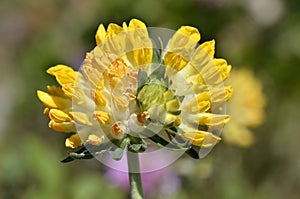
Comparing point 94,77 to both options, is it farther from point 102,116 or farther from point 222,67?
point 222,67

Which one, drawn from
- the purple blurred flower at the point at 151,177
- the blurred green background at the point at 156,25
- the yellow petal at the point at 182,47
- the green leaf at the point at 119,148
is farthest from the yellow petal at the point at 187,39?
the blurred green background at the point at 156,25

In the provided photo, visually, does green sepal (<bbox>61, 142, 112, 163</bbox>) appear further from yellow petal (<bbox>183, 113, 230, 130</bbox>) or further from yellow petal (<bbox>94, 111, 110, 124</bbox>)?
yellow petal (<bbox>183, 113, 230, 130</bbox>)

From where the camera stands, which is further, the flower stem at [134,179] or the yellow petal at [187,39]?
the yellow petal at [187,39]

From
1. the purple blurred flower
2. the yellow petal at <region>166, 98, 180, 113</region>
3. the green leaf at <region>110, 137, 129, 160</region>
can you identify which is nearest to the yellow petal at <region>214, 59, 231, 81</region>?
the yellow petal at <region>166, 98, 180, 113</region>

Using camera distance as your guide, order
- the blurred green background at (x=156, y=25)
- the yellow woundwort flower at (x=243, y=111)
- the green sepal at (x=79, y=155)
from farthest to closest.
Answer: the blurred green background at (x=156, y=25) → the yellow woundwort flower at (x=243, y=111) → the green sepal at (x=79, y=155)

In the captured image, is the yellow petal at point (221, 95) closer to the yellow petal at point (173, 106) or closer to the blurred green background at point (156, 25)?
the yellow petal at point (173, 106)
